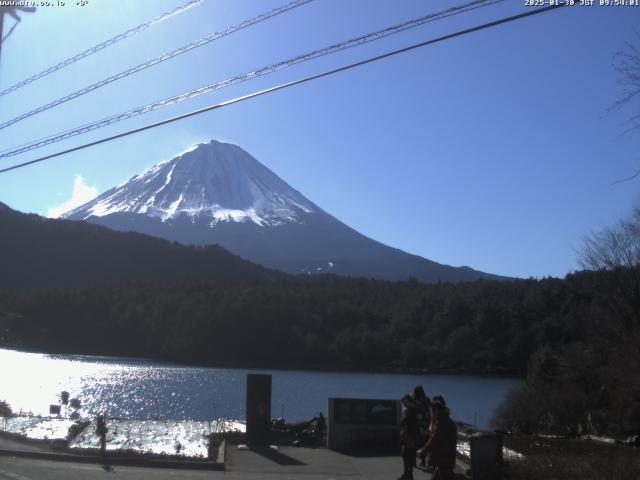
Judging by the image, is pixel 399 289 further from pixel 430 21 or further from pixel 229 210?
pixel 229 210

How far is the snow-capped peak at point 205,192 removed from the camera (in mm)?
180875


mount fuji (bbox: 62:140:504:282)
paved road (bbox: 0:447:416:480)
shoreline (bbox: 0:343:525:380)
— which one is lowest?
paved road (bbox: 0:447:416:480)

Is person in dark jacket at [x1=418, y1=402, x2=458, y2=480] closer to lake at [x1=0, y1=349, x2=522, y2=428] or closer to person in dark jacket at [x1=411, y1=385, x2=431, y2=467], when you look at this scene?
person in dark jacket at [x1=411, y1=385, x2=431, y2=467]

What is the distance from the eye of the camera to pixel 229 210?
190125 millimetres

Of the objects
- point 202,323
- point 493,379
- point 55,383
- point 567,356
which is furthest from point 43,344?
point 567,356

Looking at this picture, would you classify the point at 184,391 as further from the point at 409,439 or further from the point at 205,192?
the point at 205,192

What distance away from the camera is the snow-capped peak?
593ft

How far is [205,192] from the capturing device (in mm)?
191250

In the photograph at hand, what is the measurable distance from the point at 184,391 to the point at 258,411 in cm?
2676

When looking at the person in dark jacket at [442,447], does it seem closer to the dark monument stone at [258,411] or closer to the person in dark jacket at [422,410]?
the person in dark jacket at [422,410]

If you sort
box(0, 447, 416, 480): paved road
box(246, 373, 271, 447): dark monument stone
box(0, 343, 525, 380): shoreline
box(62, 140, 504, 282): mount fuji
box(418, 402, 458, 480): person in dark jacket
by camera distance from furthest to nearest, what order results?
box(62, 140, 504, 282): mount fuji → box(0, 343, 525, 380): shoreline → box(246, 373, 271, 447): dark monument stone → box(0, 447, 416, 480): paved road → box(418, 402, 458, 480): person in dark jacket

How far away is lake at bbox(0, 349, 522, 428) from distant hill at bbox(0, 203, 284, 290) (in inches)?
1353

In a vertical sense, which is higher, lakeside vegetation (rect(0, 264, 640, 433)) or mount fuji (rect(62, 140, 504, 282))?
mount fuji (rect(62, 140, 504, 282))

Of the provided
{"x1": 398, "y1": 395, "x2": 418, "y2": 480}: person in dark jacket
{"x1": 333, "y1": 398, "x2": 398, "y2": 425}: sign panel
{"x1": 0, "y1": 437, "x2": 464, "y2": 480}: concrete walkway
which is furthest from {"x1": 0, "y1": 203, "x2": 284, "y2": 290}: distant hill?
{"x1": 398, "y1": 395, "x2": 418, "y2": 480}: person in dark jacket
